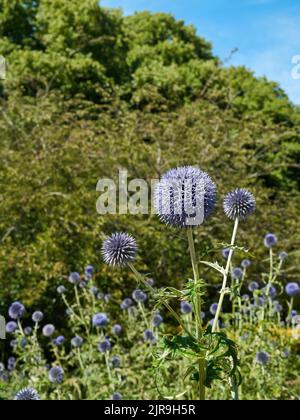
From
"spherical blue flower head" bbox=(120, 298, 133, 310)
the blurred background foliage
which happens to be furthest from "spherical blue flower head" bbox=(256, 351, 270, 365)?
the blurred background foliage

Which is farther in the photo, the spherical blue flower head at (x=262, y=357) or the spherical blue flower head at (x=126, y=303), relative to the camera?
the spherical blue flower head at (x=126, y=303)

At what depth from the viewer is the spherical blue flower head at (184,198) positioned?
1.91 metres

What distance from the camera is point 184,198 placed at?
6.32ft

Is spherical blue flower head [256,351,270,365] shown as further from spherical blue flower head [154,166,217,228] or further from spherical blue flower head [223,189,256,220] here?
spherical blue flower head [154,166,217,228]

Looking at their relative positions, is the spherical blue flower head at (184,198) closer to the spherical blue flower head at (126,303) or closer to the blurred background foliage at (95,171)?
the spherical blue flower head at (126,303)

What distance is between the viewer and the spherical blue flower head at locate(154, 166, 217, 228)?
191cm

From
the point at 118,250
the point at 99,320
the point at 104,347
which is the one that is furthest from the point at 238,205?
the point at 99,320

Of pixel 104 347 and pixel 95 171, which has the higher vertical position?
pixel 95 171

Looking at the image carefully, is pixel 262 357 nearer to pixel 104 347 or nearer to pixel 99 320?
pixel 104 347

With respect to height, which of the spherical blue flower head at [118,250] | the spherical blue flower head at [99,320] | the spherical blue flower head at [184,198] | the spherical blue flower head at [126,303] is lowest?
the spherical blue flower head at [99,320]

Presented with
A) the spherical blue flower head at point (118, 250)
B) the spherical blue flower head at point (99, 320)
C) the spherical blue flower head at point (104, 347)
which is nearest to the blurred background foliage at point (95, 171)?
the spherical blue flower head at point (99, 320)

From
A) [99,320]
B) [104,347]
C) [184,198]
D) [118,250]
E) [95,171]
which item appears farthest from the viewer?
[95,171]

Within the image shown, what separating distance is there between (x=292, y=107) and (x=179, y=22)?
381 cm
